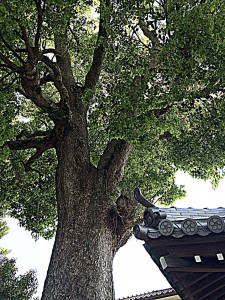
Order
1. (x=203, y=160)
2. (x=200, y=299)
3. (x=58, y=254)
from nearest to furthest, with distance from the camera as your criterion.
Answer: (x=200, y=299), (x=58, y=254), (x=203, y=160)

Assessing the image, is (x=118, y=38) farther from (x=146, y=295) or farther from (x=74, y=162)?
(x=146, y=295)

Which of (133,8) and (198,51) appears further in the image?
(133,8)

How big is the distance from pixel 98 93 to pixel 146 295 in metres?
4.14

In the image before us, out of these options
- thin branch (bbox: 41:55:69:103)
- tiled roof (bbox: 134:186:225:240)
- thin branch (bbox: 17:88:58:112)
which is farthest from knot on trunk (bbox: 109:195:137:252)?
tiled roof (bbox: 134:186:225:240)

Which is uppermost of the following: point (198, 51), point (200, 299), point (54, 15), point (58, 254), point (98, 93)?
point (98, 93)

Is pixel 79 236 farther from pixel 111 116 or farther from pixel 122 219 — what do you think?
pixel 111 116

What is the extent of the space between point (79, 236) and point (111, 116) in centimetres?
215

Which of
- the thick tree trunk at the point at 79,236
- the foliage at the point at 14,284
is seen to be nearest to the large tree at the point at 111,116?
the thick tree trunk at the point at 79,236

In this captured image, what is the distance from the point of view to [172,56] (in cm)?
529

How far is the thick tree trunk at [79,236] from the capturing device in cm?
465

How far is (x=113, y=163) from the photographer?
5.92 m

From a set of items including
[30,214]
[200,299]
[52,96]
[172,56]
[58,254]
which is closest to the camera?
[200,299]

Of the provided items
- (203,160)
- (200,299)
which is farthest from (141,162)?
(200,299)

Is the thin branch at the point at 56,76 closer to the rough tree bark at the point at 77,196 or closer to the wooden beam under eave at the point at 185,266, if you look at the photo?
the rough tree bark at the point at 77,196
